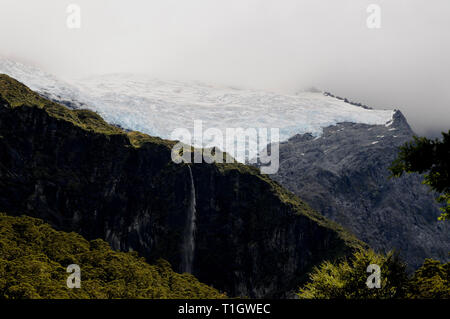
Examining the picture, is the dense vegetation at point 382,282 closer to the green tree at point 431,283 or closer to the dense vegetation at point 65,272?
the green tree at point 431,283

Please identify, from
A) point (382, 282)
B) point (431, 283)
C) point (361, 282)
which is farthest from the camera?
point (361, 282)

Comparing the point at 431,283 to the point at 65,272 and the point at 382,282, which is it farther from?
the point at 65,272

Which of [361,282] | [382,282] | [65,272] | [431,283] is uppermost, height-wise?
[431,283]

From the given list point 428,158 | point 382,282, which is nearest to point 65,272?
point 382,282

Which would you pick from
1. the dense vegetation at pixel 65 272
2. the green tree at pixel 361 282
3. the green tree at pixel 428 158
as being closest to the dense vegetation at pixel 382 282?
the green tree at pixel 361 282

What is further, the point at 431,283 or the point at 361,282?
the point at 361,282
